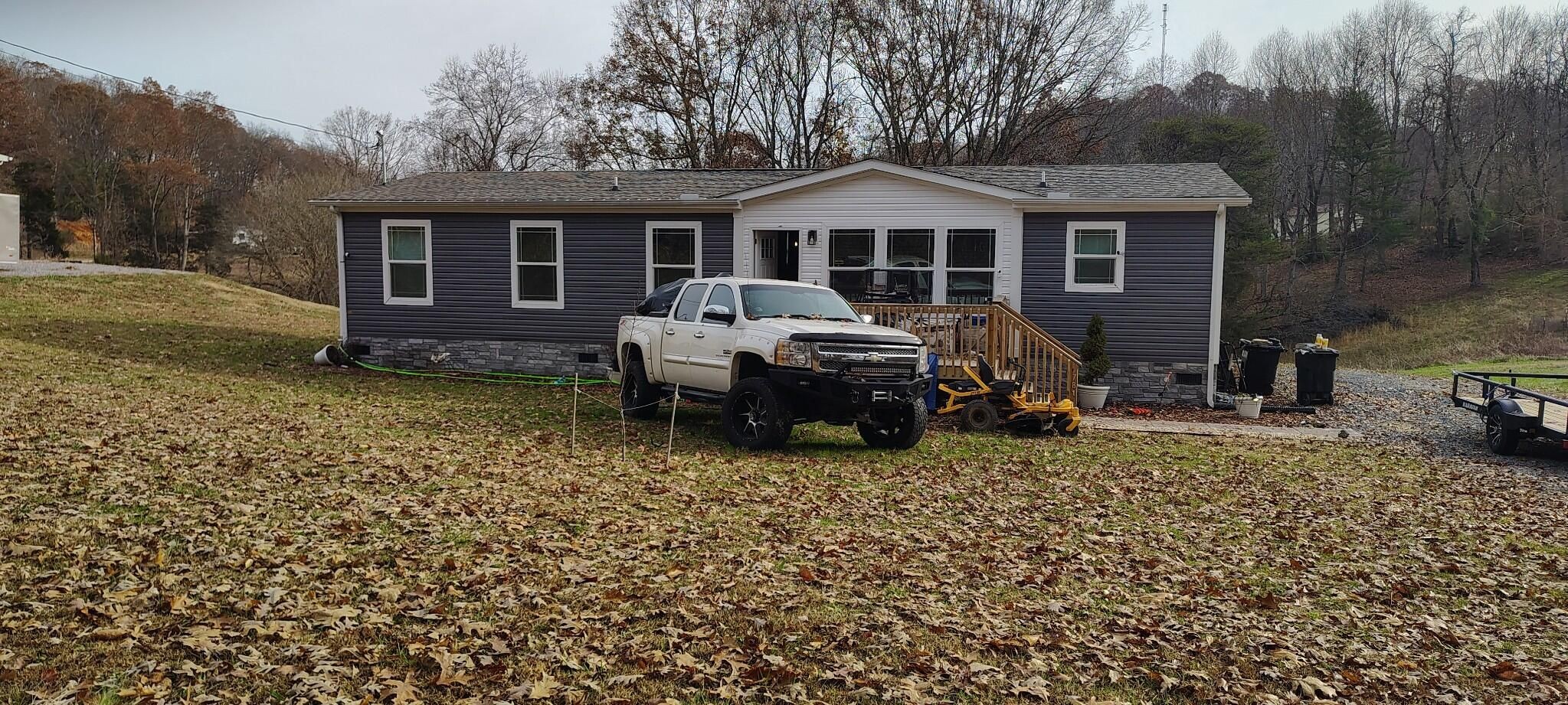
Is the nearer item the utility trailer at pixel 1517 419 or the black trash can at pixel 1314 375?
the utility trailer at pixel 1517 419

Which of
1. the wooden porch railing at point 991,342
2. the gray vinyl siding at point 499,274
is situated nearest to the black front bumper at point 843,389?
the wooden porch railing at point 991,342

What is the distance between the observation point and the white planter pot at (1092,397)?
582 inches

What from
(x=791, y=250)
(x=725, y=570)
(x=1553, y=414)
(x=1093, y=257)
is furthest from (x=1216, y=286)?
(x=725, y=570)

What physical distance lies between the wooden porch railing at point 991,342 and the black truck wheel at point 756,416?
387 cm

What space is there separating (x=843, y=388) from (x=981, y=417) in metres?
3.27

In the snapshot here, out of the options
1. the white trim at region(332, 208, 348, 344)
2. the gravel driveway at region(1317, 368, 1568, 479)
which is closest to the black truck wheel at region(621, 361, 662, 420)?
the white trim at region(332, 208, 348, 344)

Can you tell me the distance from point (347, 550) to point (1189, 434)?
35.2 feet

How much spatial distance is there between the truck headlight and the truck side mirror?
0.96 meters

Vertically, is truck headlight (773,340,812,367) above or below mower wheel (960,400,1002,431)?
above

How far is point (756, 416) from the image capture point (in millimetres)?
10414

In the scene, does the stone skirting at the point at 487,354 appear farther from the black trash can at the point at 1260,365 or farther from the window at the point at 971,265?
the black trash can at the point at 1260,365

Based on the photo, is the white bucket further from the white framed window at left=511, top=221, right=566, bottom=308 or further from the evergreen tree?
the evergreen tree

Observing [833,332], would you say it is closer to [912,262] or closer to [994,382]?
[994,382]

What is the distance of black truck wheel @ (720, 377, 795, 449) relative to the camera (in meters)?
10.1
